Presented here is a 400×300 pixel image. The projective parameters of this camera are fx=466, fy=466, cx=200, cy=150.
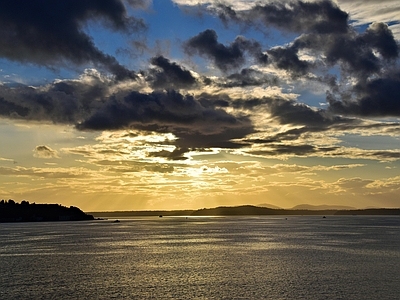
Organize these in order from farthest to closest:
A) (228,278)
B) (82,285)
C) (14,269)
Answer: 1. (14,269)
2. (228,278)
3. (82,285)

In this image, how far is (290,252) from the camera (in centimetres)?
10431

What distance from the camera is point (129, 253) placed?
4144 inches

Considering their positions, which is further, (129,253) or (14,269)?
(129,253)

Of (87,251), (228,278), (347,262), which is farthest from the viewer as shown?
(87,251)

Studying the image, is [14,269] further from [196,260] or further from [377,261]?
[377,261]

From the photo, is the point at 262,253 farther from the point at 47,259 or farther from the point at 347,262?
the point at 47,259

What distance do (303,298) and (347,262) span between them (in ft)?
114

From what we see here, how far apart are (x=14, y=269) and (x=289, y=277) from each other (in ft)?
148

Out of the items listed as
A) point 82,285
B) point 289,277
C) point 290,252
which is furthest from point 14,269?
point 290,252

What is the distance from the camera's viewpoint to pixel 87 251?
111m

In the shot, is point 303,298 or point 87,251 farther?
point 87,251

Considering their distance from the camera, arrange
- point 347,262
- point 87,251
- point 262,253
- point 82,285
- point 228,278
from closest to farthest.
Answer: point 82,285
point 228,278
point 347,262
point 262,253
point 87,251

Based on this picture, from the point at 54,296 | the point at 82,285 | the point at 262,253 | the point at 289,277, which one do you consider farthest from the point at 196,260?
the point at 54,296

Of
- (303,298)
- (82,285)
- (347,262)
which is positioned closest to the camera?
(303,298)
